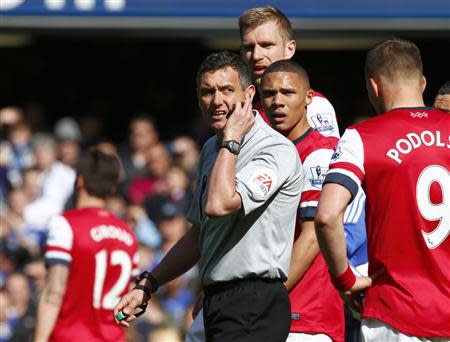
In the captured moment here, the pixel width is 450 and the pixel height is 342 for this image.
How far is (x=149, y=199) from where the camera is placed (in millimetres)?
12789

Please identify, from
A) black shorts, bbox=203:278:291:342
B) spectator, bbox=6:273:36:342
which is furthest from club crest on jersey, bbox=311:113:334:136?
spectator, bbox=6:273:36:342

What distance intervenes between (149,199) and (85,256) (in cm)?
487

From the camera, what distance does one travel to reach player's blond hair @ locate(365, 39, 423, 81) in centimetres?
539

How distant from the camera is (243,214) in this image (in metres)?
5.43

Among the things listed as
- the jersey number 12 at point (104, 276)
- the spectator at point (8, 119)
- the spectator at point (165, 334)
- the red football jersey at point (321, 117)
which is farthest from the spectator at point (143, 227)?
the red football jersey at point (321, 117)

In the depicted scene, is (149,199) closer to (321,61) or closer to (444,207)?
(321,61)

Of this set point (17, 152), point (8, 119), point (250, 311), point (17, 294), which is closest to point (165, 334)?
point (17, 294)

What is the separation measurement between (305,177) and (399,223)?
0.88 m

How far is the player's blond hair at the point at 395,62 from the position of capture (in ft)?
17.7

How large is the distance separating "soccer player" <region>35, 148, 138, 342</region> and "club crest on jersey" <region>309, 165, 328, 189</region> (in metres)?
2.40

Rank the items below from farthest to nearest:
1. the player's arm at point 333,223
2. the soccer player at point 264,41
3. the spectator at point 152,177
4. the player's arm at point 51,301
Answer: the spectator at point 152,177 < the player's arm at point 51,301 < the soccer player at point 264,41 < the player's arm at point 333,223

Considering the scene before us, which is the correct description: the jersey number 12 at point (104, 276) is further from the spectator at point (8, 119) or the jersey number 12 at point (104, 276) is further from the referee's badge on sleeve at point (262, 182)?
the spectator at point (8, 119)

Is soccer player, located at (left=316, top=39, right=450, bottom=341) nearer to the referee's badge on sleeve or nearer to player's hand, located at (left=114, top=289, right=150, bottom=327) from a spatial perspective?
the referee's badge on sleeve

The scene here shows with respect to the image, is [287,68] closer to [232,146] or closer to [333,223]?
[232,146]
